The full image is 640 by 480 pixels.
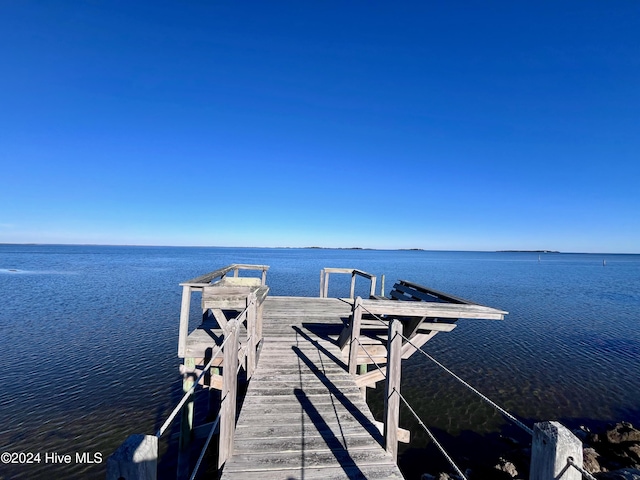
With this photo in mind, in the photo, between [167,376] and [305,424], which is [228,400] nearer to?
[305,424]

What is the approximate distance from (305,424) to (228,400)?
1.43 meters

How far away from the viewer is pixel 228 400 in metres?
3.59

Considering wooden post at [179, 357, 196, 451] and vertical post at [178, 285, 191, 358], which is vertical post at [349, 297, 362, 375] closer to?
vertical post at [178, 285, 191, 358]

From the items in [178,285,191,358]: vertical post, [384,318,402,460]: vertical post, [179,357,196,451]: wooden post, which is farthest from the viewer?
[179,357,196,451]: wooden post

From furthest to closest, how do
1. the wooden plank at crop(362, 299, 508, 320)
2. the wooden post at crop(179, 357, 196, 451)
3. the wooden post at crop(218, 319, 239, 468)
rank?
the wooden post at crop(179, 357, 196, 451) < the wooden plank at crop(362, 299, 508, 320) < the wooden post at crop(218, 319, 239, 468)

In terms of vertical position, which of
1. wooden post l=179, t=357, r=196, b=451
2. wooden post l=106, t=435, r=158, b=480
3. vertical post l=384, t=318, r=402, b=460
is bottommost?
wooden post l=179, t=357, r=196, b=451

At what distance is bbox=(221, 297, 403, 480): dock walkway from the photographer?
358 centimetres

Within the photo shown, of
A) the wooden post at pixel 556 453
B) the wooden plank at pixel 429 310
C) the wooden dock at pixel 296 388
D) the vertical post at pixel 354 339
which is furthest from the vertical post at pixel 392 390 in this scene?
the wooden post at pixel 556 453

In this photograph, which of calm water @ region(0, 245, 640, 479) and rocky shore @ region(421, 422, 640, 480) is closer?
rocky shore @ region(421, 422, 640, 480)

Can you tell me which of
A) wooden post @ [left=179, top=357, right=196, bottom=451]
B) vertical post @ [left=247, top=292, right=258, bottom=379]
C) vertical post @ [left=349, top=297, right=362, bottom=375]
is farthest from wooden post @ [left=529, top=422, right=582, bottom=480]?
wooden post @ [left=179, top=357, right=196, bottom=451]

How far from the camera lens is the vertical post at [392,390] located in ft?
12.9

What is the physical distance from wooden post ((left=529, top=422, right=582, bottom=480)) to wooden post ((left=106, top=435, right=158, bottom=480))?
2012mm

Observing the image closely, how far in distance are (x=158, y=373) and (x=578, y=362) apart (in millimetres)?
16589

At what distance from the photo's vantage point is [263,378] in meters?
5.76
